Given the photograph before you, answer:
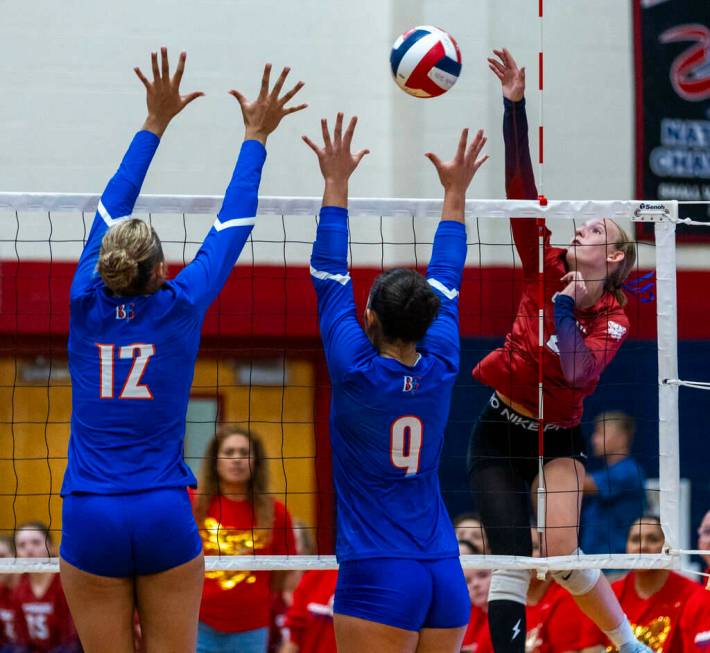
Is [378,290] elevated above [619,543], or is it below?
above

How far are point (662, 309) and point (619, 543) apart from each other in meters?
3.20

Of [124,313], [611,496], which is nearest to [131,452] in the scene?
[124,313]

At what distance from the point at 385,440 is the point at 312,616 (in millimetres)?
3492

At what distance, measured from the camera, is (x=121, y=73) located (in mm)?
7957

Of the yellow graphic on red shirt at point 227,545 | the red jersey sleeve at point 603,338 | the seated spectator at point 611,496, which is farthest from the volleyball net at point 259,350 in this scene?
the red jersey sleeve at point 603,338

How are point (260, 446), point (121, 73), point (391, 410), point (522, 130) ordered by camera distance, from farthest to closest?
point (121, 73) < point (260, 446) < point (522, 130) < point (391, 410)

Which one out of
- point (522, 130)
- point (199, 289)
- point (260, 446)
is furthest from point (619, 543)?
point (199, 289)

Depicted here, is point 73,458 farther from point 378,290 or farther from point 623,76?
point 623,76

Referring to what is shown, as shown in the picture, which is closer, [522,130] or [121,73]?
[522,130]

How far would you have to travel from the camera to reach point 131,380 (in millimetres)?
3564

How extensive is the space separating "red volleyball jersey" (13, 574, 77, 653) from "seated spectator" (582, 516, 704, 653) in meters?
3.06

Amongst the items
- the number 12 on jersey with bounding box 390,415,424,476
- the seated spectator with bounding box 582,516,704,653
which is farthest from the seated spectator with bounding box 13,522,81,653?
the number 12 on jersey with bounding box 390,415,424,476

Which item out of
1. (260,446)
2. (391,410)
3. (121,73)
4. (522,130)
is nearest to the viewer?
(391,410)

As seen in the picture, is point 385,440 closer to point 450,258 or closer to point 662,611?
point 450,258
